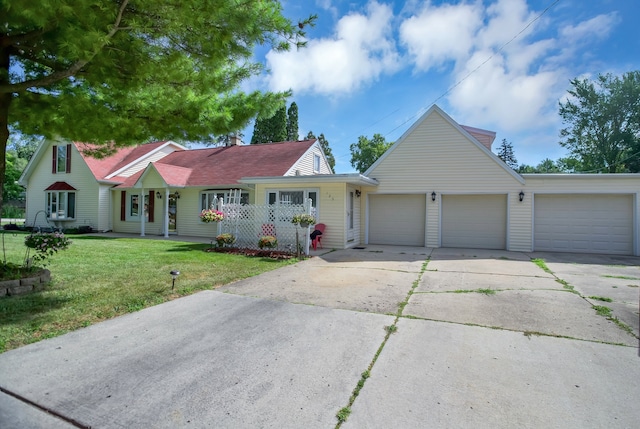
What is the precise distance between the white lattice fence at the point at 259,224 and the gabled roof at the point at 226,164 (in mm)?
3328

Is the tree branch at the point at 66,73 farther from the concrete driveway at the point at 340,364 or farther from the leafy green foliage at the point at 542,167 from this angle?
the leafy green foliage at the point at 542,167

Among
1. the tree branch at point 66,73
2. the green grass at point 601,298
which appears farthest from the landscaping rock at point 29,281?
the green grass at point 601,298

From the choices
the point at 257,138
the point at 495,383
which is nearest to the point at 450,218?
the point at 495,383

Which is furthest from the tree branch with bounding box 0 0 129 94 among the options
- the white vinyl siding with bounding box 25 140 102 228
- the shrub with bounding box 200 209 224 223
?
the white vinyl siding with bounding box 25 140 102 228

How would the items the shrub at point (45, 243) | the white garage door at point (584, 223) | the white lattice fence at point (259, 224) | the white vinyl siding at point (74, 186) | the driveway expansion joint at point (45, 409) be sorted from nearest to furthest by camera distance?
the driveway expansion joint at point (45, 409), the shrub at point (45, 243), the white lattice fence at point (259, 224), the white garage door at point (584, 223), the white vinyl siding at point (74, 186)

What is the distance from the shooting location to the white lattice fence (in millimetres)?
11406

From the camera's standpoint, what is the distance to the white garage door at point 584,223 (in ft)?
37.9

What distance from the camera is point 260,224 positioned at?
11.7 meters

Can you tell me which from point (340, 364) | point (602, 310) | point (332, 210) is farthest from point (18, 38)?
point (602, 310)

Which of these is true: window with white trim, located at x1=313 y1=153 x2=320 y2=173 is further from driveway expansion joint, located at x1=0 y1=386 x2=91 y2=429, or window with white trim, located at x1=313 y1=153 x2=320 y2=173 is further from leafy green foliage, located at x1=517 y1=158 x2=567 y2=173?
leafy green foliage, located at x1=517 y1=158 x2=567 y2=173

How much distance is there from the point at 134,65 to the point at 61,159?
19484mm

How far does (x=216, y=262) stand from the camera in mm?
8836

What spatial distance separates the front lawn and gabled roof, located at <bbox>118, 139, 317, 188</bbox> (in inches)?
246

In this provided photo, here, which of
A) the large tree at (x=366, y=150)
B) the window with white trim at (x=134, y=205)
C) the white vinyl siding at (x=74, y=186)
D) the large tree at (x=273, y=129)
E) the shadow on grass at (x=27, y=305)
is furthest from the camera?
the large tree at (x=366, y=150)
